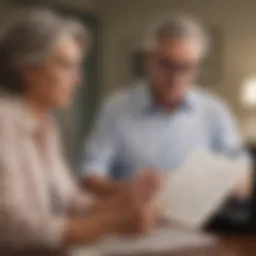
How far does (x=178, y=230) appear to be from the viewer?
3.80 feet

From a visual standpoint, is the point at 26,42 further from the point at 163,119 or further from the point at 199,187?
the point at 199,187

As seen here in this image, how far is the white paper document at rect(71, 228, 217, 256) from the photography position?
3.68 ft

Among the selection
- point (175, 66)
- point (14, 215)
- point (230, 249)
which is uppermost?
point (175, 66)

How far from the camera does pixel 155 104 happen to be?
45.8 inches

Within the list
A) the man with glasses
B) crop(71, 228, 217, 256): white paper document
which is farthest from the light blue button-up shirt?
crop(71, 228, 217, 256): white paper document

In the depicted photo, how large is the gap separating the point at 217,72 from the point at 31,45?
375 millimetres

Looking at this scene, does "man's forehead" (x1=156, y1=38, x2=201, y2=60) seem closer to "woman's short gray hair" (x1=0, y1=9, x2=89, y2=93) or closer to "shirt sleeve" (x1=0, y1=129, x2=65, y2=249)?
"woman's short gray hair" (x1=0, y1=9, x2=89, y2=93)

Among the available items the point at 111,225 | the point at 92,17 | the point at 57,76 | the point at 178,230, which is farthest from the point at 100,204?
the point at 92,17

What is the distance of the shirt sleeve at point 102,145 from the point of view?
1.15 m

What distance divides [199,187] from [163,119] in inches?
6.2

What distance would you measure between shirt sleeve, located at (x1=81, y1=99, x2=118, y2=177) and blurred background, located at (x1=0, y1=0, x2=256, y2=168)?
21 mm

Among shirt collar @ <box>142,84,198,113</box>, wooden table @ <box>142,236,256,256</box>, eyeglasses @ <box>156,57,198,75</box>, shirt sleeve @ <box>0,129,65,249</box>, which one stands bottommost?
wooden table @ <box>142,236,256,256</box>

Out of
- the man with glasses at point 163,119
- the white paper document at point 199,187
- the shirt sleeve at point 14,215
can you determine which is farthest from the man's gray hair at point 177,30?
the shirt sleeve at point 14,215

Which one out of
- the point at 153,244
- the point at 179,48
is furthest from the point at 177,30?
the point at 153,244
